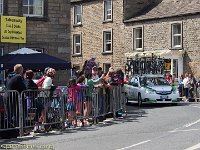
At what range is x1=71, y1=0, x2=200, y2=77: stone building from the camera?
128 ft

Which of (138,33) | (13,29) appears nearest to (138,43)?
(138,33)

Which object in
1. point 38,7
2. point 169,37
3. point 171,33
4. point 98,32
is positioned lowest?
point 169,37

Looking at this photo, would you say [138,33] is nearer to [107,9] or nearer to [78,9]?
[107,9]

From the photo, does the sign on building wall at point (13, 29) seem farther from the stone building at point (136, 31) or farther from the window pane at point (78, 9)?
the window pane at point (78, 9)

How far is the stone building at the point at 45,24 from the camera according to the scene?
24625 millimetres

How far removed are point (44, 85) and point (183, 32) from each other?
25.8m

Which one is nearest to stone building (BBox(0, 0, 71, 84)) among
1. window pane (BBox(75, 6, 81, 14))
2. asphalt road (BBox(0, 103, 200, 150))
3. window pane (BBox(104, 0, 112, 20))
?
asphalt road (BBox(0, 103, 200, 150))

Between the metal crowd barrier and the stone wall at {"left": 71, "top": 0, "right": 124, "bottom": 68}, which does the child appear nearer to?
the metal crowd barrier

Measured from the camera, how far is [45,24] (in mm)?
25547

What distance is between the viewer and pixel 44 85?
601 inches

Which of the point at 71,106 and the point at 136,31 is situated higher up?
the point at 136,31

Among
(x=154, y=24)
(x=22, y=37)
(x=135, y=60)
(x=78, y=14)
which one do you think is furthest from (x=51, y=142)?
(x=78, y=14)

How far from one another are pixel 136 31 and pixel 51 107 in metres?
29.6

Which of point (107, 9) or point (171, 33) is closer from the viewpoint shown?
point (171, 33)
